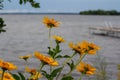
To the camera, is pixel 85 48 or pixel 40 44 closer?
pixel 85 48

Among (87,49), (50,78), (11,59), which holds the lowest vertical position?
(11,59)

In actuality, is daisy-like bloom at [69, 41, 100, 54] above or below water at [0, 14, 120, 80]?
above

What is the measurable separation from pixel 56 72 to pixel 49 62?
37cm

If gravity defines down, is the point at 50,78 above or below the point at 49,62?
below

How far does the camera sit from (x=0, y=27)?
307 centimetres

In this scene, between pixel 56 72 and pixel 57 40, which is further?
pixel 57 40

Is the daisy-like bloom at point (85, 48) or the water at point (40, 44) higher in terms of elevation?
the daisy-like bloom at point (85, 48)

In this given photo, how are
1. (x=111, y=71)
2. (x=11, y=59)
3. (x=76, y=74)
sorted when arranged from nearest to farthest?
(x=76, y=74) < (x=111, y=71) < (x=11, y=59)

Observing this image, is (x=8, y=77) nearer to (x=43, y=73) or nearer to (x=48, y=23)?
(x=43, y=73)

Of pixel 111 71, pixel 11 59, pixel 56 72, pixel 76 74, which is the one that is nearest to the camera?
pixel 56 72

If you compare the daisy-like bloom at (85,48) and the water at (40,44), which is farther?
the water at (40,44)

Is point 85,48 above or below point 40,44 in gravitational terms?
above

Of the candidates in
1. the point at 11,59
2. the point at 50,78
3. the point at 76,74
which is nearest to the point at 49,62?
the point at 50,78

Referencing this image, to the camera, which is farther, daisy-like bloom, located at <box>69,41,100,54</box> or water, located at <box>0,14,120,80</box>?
water, located at <box>0,14,120,80</box>
